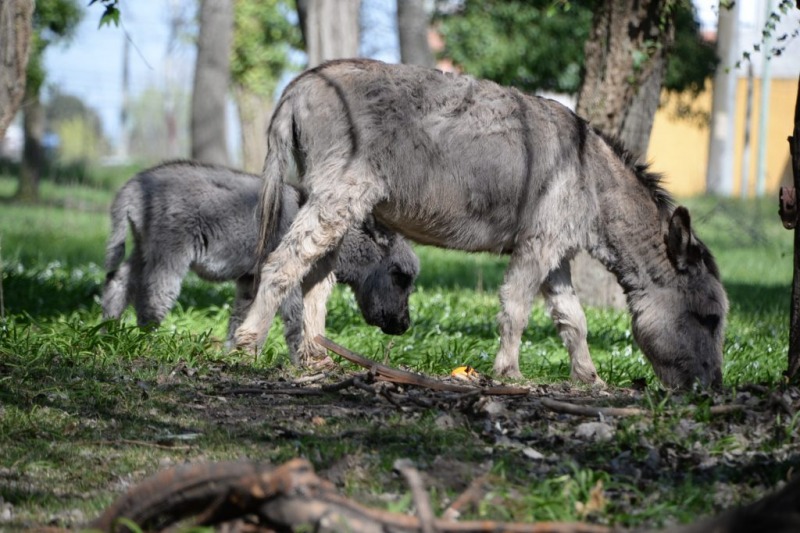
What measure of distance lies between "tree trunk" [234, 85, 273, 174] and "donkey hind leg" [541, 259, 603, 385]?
67.8 ft

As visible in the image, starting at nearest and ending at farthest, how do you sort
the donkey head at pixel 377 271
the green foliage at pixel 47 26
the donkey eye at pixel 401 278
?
the donkey head at pixel 377 271
the donkey eye at pixel 401 278
the green foliage at pixel 47 26

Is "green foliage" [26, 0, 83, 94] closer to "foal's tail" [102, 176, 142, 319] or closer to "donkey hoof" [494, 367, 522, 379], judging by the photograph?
"foal's tail" [102, 176, 142, 319]

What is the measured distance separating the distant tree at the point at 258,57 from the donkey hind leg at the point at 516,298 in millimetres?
21197

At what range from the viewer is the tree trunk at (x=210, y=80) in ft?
Result: 68.1

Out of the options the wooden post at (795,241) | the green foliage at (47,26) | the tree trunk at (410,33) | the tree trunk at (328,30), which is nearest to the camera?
the wooden post at (795,241)

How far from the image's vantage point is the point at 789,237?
22.8 m

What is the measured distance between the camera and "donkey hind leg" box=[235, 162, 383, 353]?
625cm

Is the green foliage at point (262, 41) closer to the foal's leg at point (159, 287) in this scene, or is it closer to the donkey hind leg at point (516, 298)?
the foal's leg at point (159, 287)

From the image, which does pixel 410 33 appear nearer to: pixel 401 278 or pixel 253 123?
pixel 401 278

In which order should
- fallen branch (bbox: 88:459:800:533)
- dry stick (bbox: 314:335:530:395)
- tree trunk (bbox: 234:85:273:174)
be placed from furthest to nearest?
tree trunk (bbox: 234:85:273:174), dry stick (bbox: 314:335:530:395), fallen branch (bbox: 88:459:800:533)

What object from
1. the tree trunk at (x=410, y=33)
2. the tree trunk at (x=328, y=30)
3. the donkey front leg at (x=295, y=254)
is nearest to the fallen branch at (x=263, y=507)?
the donkey front leg at (x=295, y=254)

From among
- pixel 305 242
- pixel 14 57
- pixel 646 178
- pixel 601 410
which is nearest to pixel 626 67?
pixel 646 178

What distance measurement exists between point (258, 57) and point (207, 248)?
802 inches

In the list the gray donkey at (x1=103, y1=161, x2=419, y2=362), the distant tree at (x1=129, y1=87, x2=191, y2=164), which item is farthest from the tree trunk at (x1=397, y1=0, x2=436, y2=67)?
the distant tree at (x1=129, y1=87, x2=191, y2=164)
